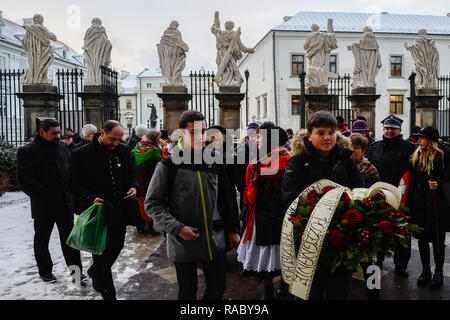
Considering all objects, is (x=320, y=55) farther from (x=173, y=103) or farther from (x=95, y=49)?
(x=95, y=49)

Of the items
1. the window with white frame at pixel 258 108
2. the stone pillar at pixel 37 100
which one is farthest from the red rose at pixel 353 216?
the window with white frame at pixel 258 108

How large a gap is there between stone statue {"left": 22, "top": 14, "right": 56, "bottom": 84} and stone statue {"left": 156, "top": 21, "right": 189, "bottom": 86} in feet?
11.1

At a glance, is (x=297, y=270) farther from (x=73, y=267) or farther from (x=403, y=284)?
(x=73, y=267)

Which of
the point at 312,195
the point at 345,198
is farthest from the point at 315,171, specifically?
the point at 345,198

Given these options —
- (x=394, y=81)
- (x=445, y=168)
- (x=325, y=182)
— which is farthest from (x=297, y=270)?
(x=394, y=81)

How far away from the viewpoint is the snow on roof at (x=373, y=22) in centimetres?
3696

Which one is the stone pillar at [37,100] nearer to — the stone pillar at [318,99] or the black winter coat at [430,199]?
the stone pillar at [318,99]

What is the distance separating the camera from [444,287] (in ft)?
15.5

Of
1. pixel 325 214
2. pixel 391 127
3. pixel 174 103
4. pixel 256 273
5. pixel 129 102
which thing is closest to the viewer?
pixel 325 214

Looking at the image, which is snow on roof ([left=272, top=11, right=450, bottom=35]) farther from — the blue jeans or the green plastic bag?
the blue jeans

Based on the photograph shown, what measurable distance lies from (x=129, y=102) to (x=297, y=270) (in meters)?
66.1

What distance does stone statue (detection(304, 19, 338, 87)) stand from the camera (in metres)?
12.9

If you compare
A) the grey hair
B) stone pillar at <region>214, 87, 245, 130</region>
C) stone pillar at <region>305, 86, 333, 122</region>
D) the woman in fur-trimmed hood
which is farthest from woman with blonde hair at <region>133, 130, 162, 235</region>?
stone pillar at <region>305, 86, 333, 122</region>

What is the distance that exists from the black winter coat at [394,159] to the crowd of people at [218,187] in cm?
1
